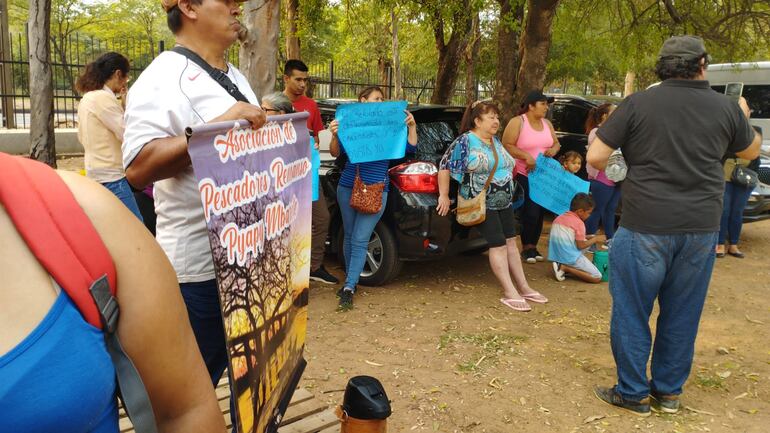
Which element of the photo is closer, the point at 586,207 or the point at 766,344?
the point at 766,344

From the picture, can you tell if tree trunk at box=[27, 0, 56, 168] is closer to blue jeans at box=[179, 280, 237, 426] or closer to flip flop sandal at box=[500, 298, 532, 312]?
flip flop sandal at box=[500, 298, 532, 312]

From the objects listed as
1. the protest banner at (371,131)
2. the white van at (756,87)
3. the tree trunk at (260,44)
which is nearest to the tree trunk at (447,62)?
the white van at (756,87)

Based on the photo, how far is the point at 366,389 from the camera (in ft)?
8.64

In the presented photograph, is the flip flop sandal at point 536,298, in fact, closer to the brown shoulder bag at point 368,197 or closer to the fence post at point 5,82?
the brown shoulder bag at point 368,197

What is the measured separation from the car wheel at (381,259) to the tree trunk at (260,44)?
63.3 inches

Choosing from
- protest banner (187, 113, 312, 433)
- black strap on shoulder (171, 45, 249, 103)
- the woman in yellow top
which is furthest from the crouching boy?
black strap on shoulder (171, 45, 249, 103)

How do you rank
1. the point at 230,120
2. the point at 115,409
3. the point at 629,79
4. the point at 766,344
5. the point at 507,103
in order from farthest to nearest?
1. the point at 629,79
2. the point at 507,103
3. the point at 766,344
4. the point at 230,120
5. the point at 115,409

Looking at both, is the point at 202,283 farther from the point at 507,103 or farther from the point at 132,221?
the point at 507,103

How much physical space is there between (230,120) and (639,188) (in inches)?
100.0

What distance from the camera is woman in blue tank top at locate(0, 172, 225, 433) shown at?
0.90 metres

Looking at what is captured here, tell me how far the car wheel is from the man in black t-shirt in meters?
2.33

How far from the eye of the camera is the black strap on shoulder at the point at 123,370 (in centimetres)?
98

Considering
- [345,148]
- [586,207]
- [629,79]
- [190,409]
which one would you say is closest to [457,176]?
[345,148]

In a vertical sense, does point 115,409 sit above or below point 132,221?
below
